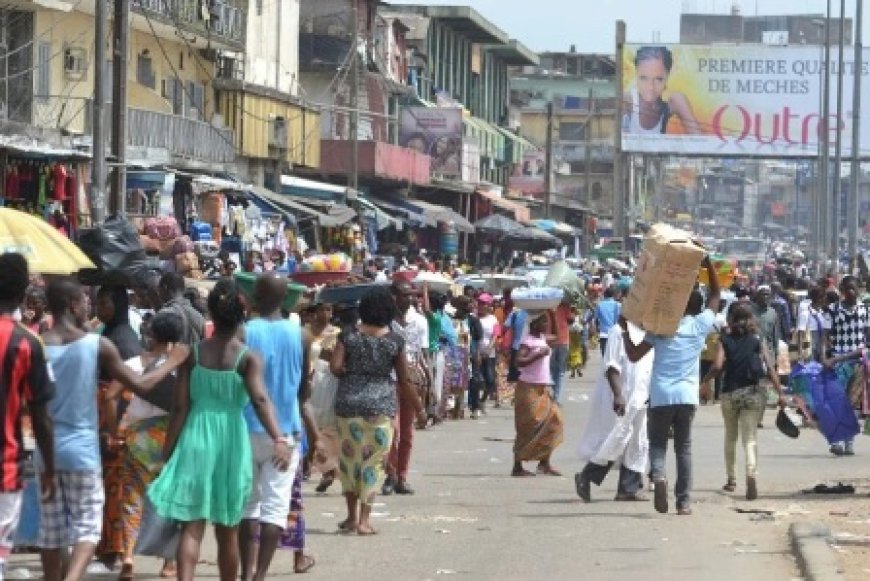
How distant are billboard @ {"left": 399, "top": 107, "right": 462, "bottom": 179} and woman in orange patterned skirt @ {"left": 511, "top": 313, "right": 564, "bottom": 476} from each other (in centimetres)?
4291

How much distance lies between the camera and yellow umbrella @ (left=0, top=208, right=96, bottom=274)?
13.6m

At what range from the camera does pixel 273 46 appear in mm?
49438

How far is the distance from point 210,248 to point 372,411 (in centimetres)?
1490

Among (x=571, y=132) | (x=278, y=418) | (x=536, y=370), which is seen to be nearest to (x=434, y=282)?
(x=536, y=370)

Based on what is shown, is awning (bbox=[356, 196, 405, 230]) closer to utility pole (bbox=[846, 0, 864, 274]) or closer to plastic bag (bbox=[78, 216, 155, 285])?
utility pole (bbox=[846, 0, 864, 274])

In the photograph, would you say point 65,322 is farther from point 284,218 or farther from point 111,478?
point 284,218

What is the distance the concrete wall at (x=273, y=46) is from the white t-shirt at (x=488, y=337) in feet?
57.6

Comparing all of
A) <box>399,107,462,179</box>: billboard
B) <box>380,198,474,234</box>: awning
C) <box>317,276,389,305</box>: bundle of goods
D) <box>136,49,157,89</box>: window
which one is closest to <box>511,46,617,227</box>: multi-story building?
<box>399,107,462,179</box>: billboard

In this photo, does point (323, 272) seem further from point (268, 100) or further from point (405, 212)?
point (405, 212)

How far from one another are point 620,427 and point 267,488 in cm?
605

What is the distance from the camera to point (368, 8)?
59.2 m

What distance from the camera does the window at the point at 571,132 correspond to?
12288 centimetres

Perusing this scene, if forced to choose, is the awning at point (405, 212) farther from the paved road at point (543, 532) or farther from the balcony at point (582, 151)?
the balcony at point (582, 151)

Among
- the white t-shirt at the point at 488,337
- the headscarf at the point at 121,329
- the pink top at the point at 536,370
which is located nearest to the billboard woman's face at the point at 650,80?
the white t-shirt at the point at 488,337
